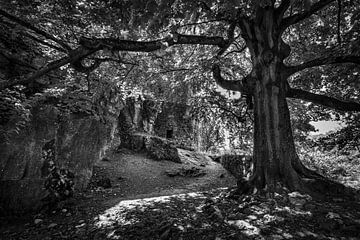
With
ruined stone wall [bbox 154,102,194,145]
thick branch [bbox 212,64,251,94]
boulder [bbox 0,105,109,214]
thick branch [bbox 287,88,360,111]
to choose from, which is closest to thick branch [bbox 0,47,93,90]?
boulder [bbox 0,105,109,214]

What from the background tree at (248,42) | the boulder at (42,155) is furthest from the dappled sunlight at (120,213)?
the background tree at (248,42)

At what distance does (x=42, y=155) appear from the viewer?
4.41 meters

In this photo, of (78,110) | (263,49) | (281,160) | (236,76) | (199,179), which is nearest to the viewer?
(281,160)

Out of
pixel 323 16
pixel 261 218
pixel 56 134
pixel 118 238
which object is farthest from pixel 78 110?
pixel 323 16

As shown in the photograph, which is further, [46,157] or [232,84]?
[232,84]

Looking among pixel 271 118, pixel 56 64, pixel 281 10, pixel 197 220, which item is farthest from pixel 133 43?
pixel 281 10

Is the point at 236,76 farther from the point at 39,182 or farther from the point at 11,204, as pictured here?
the point at 11,204

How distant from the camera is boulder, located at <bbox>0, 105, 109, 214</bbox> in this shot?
12.8 ft

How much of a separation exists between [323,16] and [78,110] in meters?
7.74

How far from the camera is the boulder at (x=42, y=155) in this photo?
12.8ft

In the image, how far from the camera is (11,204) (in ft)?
12.4

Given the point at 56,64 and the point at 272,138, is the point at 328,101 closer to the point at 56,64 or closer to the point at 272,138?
the point at 272,138

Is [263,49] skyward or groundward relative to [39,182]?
skyward

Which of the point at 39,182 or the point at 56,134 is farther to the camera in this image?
the point at 56,134
